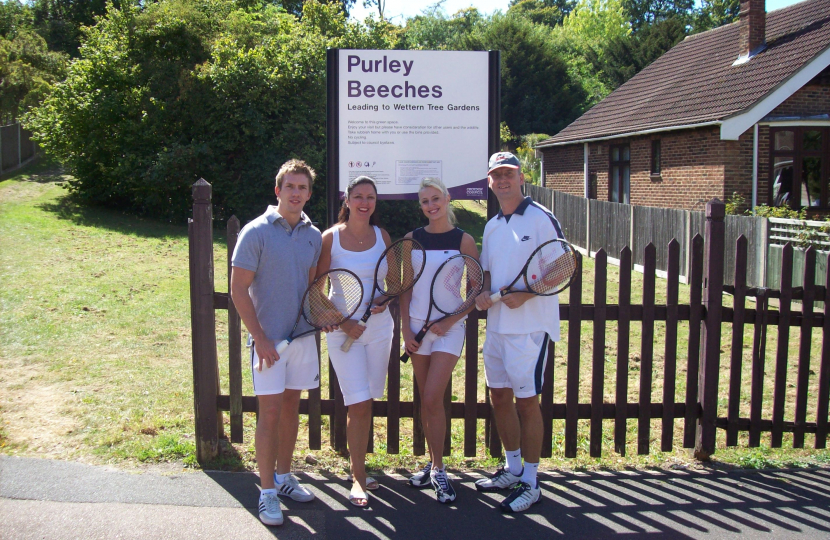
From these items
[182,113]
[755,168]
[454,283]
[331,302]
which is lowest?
[331,302]

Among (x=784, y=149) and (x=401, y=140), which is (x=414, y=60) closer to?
(x=401, y=140)

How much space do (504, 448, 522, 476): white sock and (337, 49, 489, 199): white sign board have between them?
1925 millimetres

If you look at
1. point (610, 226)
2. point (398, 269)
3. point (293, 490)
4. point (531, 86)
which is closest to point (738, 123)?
point (610, 226)

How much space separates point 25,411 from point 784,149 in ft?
55.8

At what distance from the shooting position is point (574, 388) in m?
5.02

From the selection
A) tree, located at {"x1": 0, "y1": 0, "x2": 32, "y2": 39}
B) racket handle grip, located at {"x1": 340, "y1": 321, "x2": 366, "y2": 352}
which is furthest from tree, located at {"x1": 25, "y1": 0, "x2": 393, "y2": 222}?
tree, located at {"x1": 0, "y1": 0, "x2": 32, "y2": 39}

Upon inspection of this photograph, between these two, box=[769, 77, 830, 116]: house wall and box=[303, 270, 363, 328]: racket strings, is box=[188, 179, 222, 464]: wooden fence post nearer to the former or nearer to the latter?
box=[303, 270, 363, 328]: racket strings

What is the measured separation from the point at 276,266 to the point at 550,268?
1617mm

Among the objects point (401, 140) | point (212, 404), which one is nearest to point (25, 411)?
point (212, 404)

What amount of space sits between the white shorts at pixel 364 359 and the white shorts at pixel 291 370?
13cm

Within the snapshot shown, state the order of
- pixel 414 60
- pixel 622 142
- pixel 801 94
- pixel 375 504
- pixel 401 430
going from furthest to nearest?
1. pixel 622 142
2. pixel 801 94
3. pixel 401 430
4. pixel 414 60
5. pixel 375 504

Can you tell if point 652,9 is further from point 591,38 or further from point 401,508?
point 401,508

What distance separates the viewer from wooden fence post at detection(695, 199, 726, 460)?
Answer: 16.7 feet

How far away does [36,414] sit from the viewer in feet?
18.5
